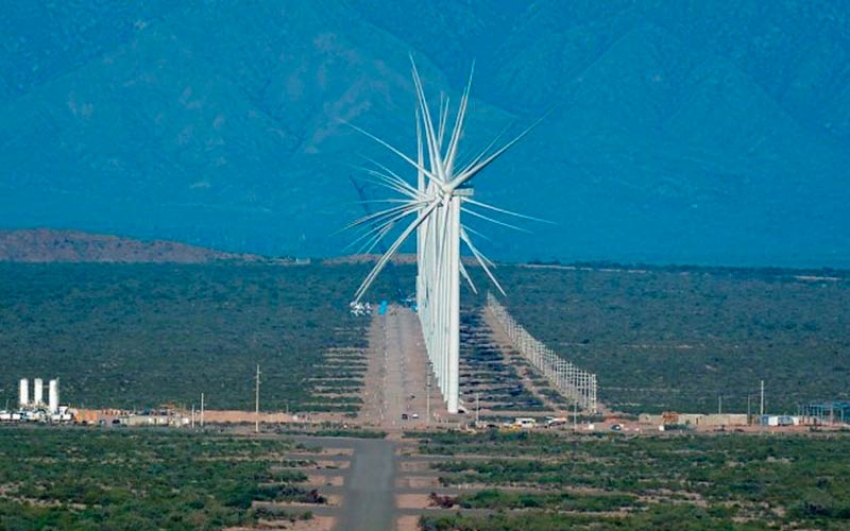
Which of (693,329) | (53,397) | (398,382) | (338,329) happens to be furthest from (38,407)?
(693,329)

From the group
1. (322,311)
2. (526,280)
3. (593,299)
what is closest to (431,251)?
(322,311)

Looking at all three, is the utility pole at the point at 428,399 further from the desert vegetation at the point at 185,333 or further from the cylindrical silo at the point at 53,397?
the cylindrical silo at the point at 53,397

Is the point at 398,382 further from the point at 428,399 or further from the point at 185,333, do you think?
the point at 185,333

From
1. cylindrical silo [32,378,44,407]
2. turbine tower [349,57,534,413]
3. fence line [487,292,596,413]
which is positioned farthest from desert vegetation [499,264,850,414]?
cylindrical silo [32,378,44,407]

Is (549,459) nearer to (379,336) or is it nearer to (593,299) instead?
(379,336)

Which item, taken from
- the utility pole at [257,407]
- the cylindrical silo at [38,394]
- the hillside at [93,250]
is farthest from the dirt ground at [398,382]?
the hillside at [93,250]

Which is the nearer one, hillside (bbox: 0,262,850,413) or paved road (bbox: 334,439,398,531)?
paved road (bbox: 334,439,398,531)

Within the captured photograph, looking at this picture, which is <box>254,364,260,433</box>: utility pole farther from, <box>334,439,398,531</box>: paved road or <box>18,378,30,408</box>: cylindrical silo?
<box>18,378,30,408</box>: cylindrical silo
